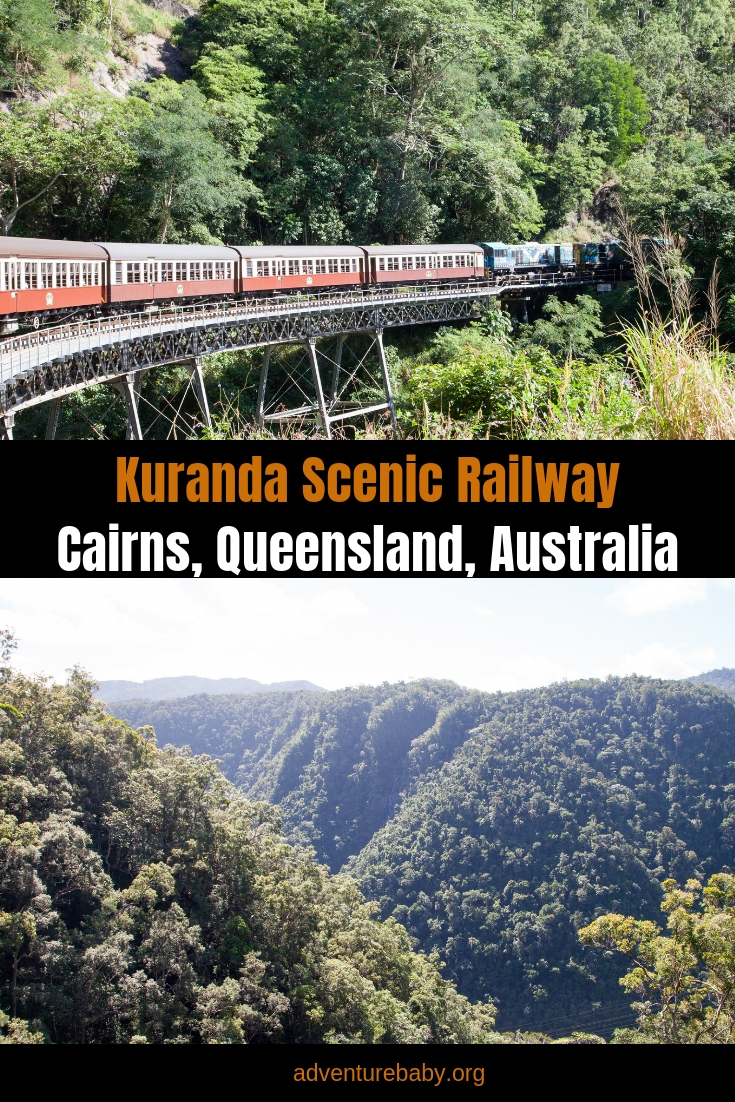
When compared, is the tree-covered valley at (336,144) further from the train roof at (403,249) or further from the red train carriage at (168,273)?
the red train carriage at (168,273)

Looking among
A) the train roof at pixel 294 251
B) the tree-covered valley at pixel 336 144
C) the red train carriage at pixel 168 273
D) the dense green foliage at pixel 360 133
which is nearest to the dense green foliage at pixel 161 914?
the tree-covered valley at pixel 336 144

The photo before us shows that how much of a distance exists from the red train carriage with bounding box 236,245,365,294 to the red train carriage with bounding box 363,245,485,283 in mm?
510

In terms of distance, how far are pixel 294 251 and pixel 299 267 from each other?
1.46ft

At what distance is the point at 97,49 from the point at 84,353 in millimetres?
19752

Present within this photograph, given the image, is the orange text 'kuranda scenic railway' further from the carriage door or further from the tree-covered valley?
the tree-covered valley

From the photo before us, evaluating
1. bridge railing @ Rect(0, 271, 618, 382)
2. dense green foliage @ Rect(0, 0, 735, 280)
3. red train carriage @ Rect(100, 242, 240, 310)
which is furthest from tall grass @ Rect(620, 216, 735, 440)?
dense green foliage @ Rect(0, 0, 735, 280)

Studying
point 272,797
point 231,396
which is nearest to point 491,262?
point 231,396

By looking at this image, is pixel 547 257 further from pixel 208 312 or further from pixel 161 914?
pixel 161 914

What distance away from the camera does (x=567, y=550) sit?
456 cm

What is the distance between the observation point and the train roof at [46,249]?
13281 millimetres

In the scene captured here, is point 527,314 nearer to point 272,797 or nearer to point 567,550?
point 272,797

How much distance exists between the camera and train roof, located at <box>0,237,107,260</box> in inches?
523

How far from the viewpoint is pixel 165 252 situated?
18.0 m

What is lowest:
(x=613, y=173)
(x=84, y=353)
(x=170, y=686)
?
(x=170, y=686)
